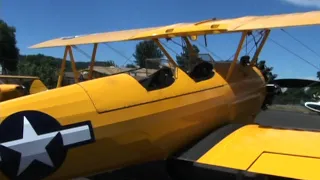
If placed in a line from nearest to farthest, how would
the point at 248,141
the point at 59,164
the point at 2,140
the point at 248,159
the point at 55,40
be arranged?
the point at 2,140 → the point at 59,164 → the point at 248,159 → the point at 248,141 → the point at 55,40

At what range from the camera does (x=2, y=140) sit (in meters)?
3.31

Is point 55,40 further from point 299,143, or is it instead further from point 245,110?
point 299,143

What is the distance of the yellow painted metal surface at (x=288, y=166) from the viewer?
12.2 ft

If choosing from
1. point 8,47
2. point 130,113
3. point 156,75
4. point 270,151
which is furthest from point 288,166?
point 8,47

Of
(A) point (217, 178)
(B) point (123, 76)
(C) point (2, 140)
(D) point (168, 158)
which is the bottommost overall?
(A) point (217, 178)

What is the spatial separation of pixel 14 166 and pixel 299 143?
9.11 feet

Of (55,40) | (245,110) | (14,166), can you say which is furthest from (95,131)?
(55,40)

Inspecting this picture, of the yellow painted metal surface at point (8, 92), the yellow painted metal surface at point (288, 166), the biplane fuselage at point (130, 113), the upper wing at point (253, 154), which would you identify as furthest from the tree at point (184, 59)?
the yellow painted metal surface at point (8, 92)

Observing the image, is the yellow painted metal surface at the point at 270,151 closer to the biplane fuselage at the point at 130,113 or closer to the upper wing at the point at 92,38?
the biplane fuselage at the point at 130,113

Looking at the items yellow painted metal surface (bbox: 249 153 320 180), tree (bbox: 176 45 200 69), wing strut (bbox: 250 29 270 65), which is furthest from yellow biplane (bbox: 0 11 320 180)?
wing strut (bbox: 250 29 270 65)

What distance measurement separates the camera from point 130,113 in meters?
4.01

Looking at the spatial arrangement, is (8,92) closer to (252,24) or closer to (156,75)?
(156,75)

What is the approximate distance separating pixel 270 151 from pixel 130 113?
1.45 m

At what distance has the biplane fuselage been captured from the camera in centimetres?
364
